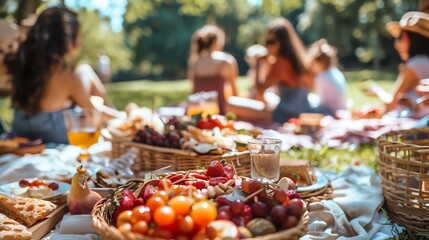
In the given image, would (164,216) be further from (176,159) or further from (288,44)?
(288,44)

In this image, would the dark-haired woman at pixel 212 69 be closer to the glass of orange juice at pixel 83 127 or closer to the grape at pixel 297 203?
the glass of orange juice at pixel 83 127

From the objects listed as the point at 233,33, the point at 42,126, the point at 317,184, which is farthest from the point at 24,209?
the point at 233,33

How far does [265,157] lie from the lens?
77.5 inches

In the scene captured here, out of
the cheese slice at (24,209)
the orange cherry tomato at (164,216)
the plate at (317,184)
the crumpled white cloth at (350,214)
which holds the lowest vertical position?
the crumpled white cloth at (350,214)

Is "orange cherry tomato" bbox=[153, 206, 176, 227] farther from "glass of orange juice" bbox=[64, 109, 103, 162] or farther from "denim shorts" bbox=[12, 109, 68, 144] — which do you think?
"denim shorts" bbox=[12, 109, 68, 144]

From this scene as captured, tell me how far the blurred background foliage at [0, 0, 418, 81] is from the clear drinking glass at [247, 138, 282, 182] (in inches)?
407

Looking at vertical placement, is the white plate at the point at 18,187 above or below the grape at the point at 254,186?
below

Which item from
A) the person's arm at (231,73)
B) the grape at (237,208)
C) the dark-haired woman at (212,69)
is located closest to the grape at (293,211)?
the grape at (237,208)

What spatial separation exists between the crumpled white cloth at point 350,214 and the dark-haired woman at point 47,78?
7.23 feet

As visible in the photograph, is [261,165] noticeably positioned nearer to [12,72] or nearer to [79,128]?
[79,128]

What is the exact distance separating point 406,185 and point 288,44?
3749 mm

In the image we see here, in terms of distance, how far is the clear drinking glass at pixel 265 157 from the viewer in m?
1.96

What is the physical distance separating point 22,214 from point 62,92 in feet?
6.41

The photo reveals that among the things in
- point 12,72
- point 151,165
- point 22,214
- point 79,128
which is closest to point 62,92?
point 12,72
